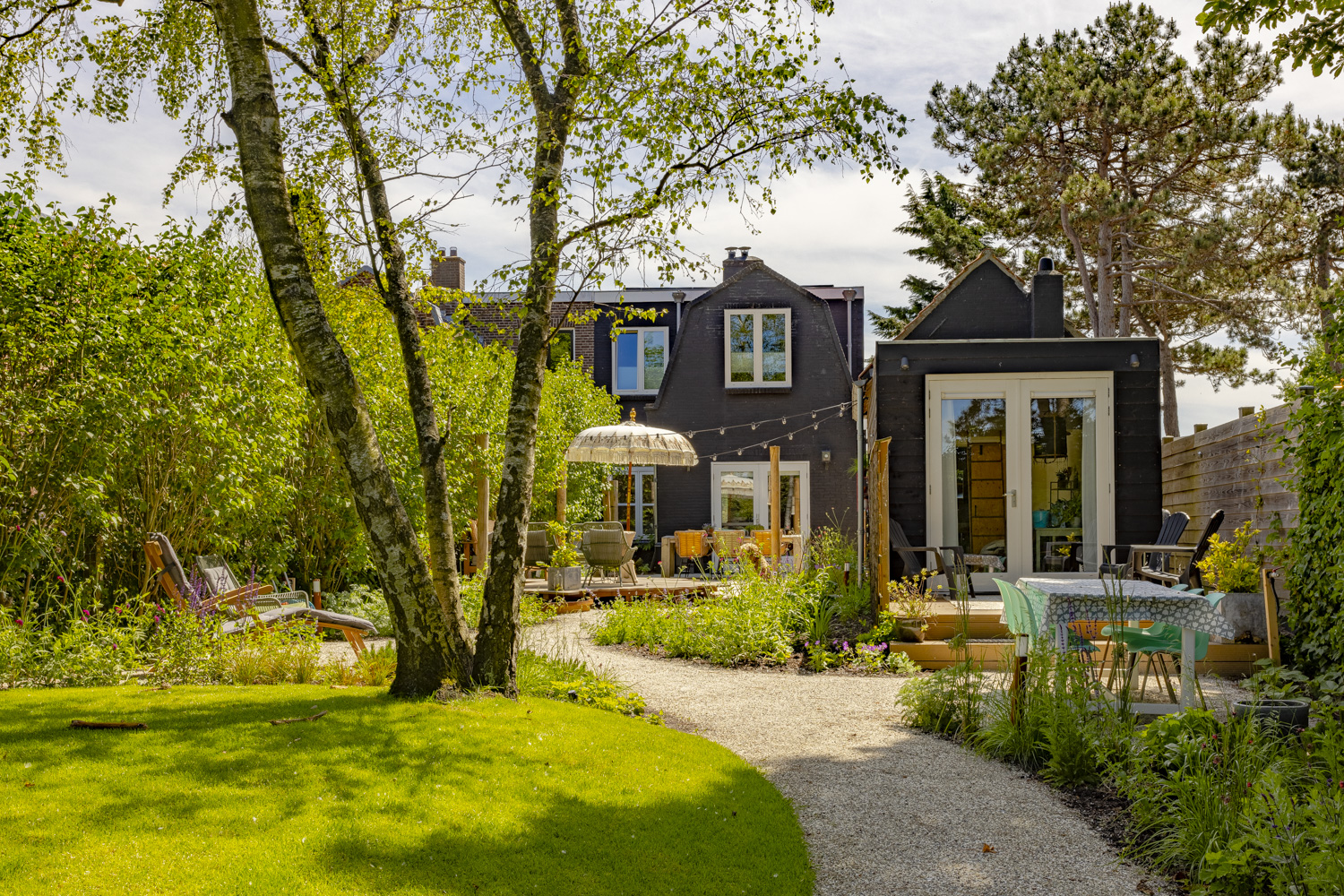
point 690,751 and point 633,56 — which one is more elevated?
point 633,56

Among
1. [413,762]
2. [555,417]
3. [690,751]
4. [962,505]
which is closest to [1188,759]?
[690,751]

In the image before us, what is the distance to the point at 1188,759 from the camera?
147 inches

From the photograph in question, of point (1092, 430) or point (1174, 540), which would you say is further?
point (1092, 430)

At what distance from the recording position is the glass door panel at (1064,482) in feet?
35.0

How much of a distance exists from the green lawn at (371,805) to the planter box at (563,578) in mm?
7003

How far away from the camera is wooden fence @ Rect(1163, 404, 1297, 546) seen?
7.64 metres

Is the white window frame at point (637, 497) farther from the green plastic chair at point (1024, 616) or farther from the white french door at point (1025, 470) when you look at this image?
the green plastic chair at point (1024, 616)

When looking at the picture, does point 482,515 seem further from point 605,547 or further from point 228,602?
point 228,602

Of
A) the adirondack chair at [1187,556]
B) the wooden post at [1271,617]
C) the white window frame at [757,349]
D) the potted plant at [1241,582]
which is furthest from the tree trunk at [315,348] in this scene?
the white window frame at [757,349]

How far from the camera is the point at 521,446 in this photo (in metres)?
5.75

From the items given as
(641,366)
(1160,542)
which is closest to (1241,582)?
(1160,542)

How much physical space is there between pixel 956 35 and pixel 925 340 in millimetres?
4966

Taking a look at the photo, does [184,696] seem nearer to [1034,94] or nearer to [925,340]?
[925,340]

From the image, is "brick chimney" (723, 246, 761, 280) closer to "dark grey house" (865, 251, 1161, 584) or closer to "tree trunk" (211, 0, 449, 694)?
"dark grey house" (865, 251, 1161, 584)
